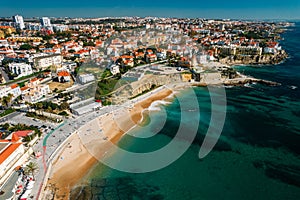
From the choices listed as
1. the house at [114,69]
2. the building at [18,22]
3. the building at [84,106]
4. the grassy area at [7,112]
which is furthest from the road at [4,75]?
the building at [18,22]

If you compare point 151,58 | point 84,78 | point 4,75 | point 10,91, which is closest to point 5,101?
point 10,91

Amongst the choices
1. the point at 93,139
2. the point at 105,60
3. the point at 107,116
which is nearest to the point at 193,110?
the point at 107,116

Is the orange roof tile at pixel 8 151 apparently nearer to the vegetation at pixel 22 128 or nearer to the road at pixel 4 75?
the vegetation at pixel 22 128

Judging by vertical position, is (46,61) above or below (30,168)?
above

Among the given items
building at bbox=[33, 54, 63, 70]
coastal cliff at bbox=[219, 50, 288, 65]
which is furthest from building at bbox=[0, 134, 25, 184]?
coastal cliff at bbox=[219, 50, 288, 65]

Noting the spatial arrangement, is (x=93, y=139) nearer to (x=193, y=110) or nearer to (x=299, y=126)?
(x=193, y=110)

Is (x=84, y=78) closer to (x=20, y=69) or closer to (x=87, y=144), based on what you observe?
(x=20, y=69)

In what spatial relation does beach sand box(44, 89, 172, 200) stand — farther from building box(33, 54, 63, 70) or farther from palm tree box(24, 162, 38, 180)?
building box(33, 54, 63, 70)
